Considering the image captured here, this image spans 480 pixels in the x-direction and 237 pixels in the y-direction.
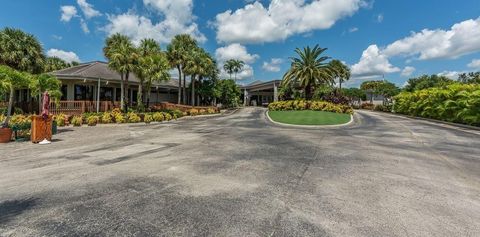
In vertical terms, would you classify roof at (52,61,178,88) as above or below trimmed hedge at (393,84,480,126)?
above

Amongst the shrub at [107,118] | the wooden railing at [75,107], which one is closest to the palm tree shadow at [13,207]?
the shrub at [107,118]

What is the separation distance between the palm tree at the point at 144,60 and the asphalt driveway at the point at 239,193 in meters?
14.4

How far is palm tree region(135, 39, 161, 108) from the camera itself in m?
22.7

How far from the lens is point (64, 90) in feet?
84.2

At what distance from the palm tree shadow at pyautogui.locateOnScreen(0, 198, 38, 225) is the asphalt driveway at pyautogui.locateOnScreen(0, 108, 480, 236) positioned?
2cm

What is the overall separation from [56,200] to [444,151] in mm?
12440

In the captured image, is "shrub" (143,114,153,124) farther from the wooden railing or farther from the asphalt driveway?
the asphalt driveway

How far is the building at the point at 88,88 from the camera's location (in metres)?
22.9

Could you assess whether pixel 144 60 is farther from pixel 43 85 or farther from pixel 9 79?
pixel 9 79

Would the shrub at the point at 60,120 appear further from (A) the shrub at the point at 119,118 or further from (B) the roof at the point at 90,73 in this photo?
(B) the roof at the point at 90,73

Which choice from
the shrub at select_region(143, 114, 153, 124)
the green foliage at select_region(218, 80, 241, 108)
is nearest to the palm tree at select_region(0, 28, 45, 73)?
the shrub at select_region(143, 114, 153, 124)

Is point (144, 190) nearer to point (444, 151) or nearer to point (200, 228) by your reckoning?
point (200, 228)

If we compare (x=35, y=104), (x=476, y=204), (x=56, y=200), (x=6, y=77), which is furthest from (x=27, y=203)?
(x=35, y=104)

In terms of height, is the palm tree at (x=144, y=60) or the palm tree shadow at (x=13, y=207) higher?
the palm tree at (x=144, y=60)
